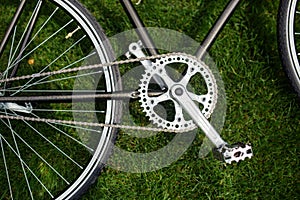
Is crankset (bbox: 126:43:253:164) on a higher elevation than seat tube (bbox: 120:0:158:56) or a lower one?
lower

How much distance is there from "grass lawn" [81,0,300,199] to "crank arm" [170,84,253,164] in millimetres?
405

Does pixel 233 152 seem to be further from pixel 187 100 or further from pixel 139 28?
pixel 139 28

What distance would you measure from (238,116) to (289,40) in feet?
1.70

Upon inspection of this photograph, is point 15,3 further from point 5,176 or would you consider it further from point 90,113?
point 5,176

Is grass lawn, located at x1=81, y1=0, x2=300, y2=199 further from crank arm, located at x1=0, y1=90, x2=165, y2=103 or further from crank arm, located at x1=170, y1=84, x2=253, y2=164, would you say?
crank arm, located at x1=0, y1=90, x2=165, y2=103

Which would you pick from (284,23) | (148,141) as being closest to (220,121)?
(148,141)

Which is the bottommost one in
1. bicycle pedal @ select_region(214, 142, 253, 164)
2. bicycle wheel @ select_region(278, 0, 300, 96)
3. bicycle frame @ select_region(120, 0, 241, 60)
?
bicycle pedal @ select_region(214, 142, 253, 164)

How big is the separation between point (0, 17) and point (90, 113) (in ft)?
2.52

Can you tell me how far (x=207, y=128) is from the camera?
251 centimetres

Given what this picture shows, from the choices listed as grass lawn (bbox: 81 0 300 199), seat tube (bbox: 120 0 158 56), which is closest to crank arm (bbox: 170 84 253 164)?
seat tube (bbox: 120 0 158 56)

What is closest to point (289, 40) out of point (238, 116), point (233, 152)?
point (238, 116)

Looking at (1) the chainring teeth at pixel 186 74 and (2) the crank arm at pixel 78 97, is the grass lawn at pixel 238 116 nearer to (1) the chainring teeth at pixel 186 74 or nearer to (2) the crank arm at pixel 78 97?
(1) the chainring teeth at pixel 186 74

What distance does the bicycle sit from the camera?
2533mm

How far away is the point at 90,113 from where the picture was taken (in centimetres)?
301
